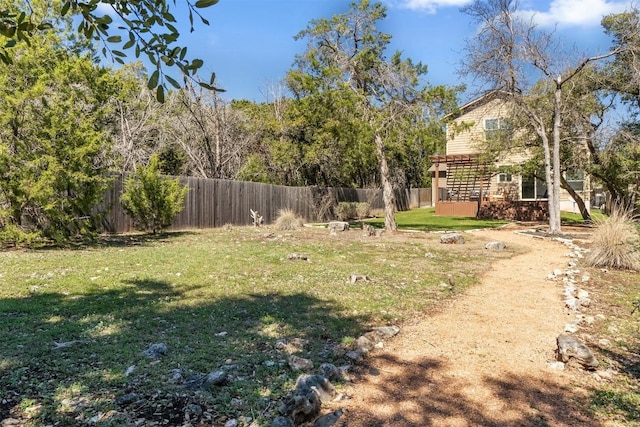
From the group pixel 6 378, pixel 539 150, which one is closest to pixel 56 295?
pixel 6 378

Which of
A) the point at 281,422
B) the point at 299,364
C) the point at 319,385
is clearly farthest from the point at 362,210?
the point at 281,422

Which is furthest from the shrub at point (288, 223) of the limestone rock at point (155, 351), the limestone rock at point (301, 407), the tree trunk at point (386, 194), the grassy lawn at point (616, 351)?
the limestone rock at point (301, 407)

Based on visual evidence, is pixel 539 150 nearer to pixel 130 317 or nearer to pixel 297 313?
pixel 297 313

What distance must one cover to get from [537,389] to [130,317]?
12.0 feet

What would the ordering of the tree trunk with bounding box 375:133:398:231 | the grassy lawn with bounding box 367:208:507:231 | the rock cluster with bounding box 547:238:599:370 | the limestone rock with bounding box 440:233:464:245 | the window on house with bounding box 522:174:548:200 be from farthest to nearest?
the window on house with bounding box 522:174:548:200 → the grassy lawn with bounding box 367:208:507:231 → the tree trunk with bounding box 375:133:398:231 → the limestone rock with bounding box 440:233:464:245 → the rock cluster with bounding box 547:238:599:370

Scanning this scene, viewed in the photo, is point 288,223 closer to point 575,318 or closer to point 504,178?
point 575,318

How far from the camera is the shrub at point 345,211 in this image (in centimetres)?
2244

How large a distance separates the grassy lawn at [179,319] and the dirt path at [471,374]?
1.34 feet

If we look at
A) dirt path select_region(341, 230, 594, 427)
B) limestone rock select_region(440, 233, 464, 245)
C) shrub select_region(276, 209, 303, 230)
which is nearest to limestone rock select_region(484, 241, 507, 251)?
limestone rock select_region(440, 233, 464, 245)

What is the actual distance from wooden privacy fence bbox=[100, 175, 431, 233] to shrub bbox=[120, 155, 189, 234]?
0.44 m

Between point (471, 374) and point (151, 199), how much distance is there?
11.3 metres

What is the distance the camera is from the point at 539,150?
58.1 ft

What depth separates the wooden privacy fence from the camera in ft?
43.3

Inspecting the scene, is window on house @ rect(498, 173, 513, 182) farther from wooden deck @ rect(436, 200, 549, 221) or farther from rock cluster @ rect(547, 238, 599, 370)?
rock cluster @ rect(547, 238, 599, 370)
